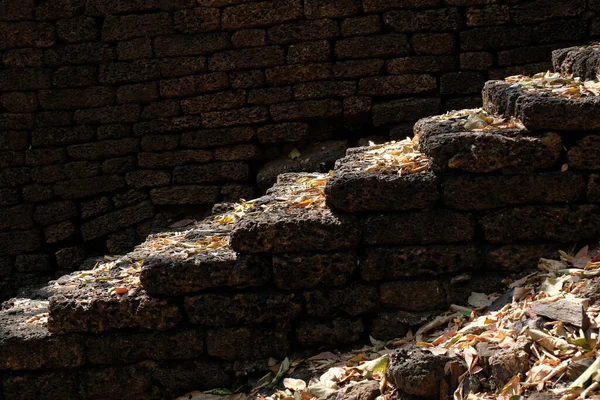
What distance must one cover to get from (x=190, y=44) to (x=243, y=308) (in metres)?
3.52

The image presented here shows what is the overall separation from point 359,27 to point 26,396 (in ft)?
12.6

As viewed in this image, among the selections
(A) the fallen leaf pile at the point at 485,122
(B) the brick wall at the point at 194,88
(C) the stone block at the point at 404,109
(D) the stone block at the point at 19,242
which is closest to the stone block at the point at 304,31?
(B) the brick wall at the point at 194,88

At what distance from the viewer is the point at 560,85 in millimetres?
3988

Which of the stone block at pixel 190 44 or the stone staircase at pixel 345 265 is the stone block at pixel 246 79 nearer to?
the stone block at pixel 190 44

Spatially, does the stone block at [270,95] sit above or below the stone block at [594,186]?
above

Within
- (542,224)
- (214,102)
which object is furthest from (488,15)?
(542,224)

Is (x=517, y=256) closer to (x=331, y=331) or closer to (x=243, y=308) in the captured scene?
(x=331, y=331)

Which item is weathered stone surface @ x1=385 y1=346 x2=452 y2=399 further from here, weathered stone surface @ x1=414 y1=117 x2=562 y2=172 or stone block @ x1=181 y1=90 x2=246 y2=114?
stone block @ x1=181 y1=90 x2=246 y2=114

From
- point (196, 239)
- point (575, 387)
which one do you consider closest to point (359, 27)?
point (196, 239)

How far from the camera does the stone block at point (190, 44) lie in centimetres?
668

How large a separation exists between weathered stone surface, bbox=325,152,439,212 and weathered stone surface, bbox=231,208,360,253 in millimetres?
84

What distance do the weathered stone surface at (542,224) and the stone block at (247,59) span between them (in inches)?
132

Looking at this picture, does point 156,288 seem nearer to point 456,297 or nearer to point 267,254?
point 267,254

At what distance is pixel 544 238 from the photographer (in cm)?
364
